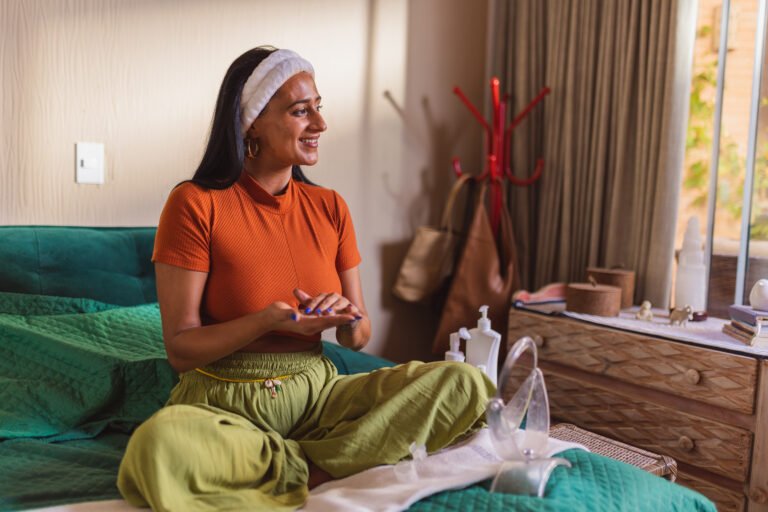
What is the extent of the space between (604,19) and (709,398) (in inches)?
54.6

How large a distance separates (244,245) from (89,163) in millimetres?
841

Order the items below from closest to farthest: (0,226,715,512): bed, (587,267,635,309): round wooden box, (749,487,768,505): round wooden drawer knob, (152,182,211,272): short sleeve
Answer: (0,226,715,512): bed
(152,182,211,272): short sleeve
(749,487,768,505): round wooden drawer knob
(587,267,635,309): round wooden box

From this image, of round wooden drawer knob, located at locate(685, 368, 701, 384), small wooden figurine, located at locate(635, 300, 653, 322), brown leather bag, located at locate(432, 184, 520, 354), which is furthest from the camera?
brown leather bag, located at locate(432, 184, 520, 354)

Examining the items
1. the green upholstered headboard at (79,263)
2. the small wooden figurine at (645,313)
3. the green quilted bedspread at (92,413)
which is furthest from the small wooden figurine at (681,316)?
the green upholstered headboard at (79,263)

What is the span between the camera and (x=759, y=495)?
1.84 m

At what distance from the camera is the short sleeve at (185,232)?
142 cm

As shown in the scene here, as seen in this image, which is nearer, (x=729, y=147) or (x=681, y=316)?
(x=681, y=316)

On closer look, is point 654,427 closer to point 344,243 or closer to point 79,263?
point 344,243

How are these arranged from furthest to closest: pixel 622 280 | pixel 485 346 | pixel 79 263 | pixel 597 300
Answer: pixel 622 280, pixel 597 300, pixel 79 263, pixel 485 346

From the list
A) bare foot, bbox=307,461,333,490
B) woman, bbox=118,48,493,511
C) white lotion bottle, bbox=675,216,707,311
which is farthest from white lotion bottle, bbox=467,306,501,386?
white lotion bottle, bbox=675,216,707,311

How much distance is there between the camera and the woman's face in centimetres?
156

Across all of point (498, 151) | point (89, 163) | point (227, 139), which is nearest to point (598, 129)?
point (498, 151)

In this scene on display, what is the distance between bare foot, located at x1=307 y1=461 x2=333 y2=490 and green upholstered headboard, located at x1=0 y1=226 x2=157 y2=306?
0.85 metres

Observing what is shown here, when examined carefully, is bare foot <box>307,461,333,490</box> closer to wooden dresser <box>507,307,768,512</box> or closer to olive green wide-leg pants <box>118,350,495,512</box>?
olive green wide-leg pants <box>118,350,495,512</box>
